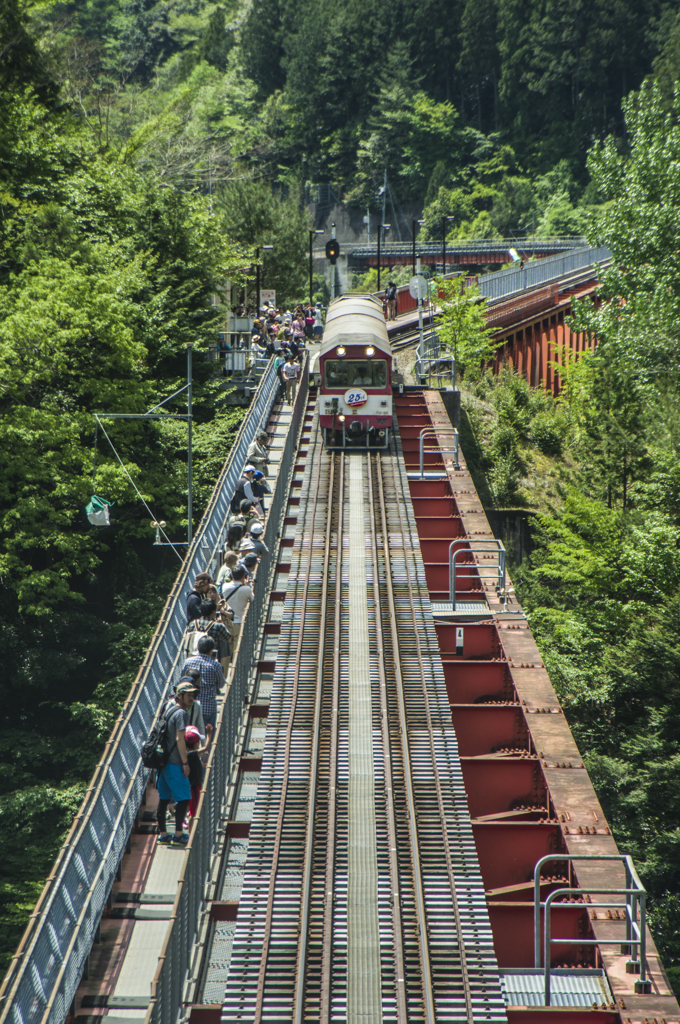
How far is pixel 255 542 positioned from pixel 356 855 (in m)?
8.23

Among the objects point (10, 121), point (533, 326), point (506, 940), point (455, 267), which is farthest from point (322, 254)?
point (506, 940)

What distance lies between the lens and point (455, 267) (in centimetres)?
9500

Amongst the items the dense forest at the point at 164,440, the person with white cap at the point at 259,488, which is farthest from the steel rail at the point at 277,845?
the dense forest at the point at 164,440

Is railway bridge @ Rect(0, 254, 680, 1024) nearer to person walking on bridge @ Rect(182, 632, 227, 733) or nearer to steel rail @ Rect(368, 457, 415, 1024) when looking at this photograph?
steel rail @ Rect(368, 457, 415, 1024)

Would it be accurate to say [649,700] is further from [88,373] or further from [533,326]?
[533,326]

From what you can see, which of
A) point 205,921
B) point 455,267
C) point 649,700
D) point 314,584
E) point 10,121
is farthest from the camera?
point 455,267

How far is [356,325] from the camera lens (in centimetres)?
3123

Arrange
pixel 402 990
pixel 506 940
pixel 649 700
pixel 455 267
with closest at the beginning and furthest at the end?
pixel 402 990, pixel 506 940, pixel 649 700, pixel 455 267

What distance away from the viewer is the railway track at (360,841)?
9.41 m

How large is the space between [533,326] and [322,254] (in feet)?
185

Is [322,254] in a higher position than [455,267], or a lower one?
higher

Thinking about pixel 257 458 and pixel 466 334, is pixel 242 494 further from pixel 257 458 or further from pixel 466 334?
pixel 466 334

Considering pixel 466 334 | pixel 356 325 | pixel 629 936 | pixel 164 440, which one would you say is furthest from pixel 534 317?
pixel 629 936

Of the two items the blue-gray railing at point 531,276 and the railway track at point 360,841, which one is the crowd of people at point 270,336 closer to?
the blue-gray railing at point 531,276
